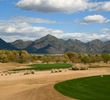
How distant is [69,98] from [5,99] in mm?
7211

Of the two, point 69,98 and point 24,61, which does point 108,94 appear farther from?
point 24,61

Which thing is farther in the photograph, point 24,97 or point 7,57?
point 7,57

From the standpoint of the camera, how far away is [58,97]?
27.2 meters

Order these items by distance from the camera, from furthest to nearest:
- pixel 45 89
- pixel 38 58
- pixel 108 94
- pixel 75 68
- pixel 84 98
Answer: pixel 38 58 < pixel 75 68 < pixel 45 89 < pixel 108 94 < pixel 84 98

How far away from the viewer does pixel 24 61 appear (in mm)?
156500

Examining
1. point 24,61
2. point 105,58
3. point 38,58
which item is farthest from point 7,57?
point 105,58

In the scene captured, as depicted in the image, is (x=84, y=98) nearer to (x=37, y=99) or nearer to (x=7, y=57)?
(x=37, y=99)

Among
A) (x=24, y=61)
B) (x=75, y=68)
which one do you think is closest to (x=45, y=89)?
(x=75, y=68)

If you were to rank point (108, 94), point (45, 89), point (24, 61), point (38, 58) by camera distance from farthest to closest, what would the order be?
1. point (38, 58)
2. point (24, 61)
3. point (45, 89)
4. point (108, 94)

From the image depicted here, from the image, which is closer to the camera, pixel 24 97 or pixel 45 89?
pixel 24 97

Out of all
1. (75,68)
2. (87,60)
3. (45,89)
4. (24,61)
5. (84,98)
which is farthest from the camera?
(24,61)

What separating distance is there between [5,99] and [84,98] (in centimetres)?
863

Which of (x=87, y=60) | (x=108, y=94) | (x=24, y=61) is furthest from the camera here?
(x=24, y=61)

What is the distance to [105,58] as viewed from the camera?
145625 millimetres
